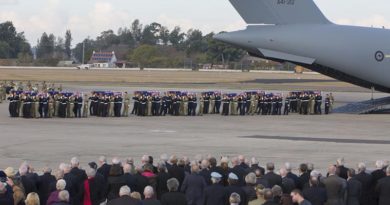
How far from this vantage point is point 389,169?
1447cm

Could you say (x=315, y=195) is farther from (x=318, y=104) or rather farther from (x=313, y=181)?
(x=318, y=104)

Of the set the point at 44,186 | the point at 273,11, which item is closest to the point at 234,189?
the point at 44,186

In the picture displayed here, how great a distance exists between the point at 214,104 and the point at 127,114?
4.73 metres

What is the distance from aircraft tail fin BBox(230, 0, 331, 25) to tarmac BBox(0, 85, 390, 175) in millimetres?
6218

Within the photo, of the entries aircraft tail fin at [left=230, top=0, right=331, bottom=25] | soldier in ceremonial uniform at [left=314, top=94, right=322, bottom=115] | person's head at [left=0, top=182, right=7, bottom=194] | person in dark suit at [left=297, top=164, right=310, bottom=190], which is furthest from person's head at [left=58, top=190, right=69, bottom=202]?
aircraft tail fin at [left=230, top=0, right=331, bottom=25]

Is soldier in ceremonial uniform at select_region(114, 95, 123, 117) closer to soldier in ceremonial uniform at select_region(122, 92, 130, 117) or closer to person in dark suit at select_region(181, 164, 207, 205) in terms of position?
soldier in ceremonial uniform at select_region(122, 92, 130, 117)

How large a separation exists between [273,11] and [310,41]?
255 cm

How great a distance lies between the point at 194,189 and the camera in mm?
13781

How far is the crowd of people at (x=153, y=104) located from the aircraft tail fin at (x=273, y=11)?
12.8ft

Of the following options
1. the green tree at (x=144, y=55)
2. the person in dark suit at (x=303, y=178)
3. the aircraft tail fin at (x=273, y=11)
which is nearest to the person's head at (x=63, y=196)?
the person in dark suit at (x=303, y=178)

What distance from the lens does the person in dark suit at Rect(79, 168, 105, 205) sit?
13.8 metres

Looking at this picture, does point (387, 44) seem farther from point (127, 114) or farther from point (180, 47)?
point (180, 47)

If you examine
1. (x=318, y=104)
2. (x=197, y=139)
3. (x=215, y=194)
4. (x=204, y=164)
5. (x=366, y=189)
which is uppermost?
(x=318, y=104)

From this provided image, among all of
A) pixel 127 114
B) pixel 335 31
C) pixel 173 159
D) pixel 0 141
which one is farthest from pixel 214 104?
pixel 173 159
